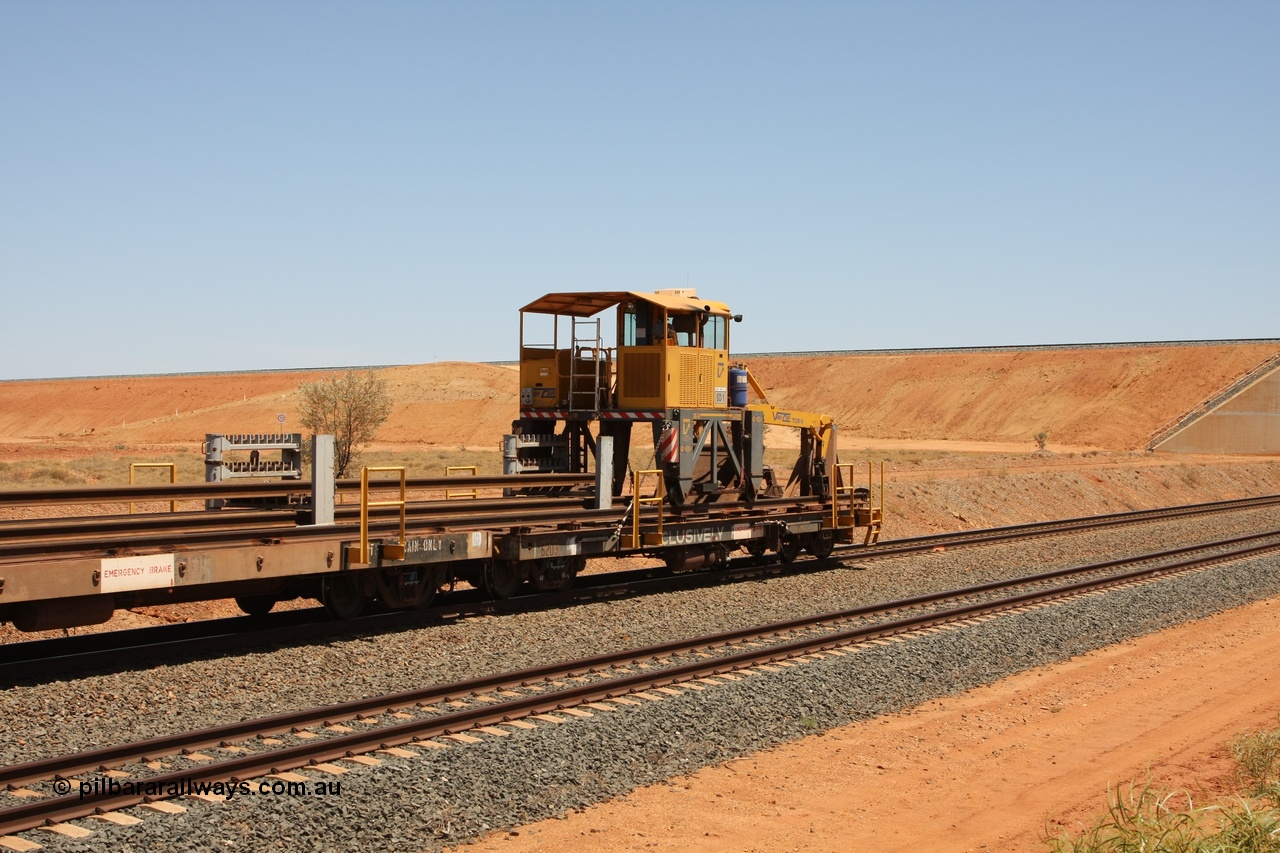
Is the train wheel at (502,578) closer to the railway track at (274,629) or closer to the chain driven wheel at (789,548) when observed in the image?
the railway track at (274,629)

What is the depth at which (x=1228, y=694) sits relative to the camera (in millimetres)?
11648

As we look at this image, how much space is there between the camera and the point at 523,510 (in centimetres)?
1517

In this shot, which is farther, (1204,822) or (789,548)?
(789,548)

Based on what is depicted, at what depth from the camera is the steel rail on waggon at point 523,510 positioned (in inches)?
416

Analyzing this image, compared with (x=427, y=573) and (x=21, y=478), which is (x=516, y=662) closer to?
(x=427, y=573)

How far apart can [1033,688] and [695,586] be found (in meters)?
6.28

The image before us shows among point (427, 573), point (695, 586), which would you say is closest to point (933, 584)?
point (695, 586)

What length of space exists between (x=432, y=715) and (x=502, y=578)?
5614 millimetres

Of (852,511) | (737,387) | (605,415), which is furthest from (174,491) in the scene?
(852,511)

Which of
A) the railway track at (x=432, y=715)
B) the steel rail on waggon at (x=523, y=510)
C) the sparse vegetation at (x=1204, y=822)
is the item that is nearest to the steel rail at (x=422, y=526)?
the steel rail on waggon at (x=523, y=510)

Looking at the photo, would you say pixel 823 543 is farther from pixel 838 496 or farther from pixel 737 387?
pixel 737 387

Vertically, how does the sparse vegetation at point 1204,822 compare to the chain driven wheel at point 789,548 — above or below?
below

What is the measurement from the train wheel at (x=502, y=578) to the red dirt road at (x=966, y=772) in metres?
5.97

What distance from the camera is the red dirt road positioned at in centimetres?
743
